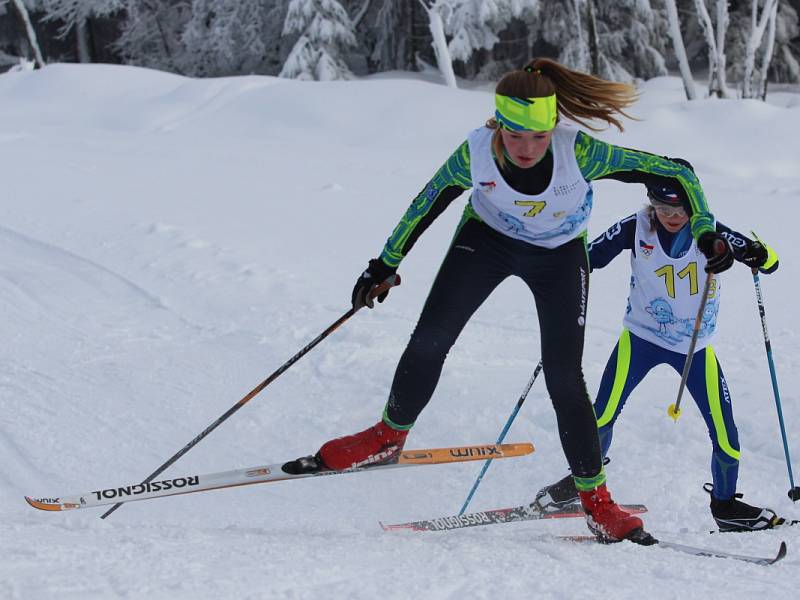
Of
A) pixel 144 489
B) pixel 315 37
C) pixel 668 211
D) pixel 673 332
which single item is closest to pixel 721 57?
pixel 315 37

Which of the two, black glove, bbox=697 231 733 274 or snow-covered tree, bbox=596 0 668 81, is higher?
black glove, bbox=697 231 733 274

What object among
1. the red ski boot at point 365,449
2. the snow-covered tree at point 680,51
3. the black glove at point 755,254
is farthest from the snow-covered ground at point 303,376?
the snow-covered tree at point 680,51

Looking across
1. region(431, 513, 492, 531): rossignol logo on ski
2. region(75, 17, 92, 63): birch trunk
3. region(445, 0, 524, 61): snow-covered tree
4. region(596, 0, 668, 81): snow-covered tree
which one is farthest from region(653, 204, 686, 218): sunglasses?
region(75, 17, 92, 63): birch trunk

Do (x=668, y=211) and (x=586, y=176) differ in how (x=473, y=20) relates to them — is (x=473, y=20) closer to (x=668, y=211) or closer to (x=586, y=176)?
(x=668, y=211)

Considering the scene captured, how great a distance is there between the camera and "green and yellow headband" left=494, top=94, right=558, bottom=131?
321 centimetres

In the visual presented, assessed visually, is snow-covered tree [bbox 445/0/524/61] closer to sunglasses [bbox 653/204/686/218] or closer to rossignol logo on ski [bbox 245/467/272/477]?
sunglasses [bbox 653/204/686/218]

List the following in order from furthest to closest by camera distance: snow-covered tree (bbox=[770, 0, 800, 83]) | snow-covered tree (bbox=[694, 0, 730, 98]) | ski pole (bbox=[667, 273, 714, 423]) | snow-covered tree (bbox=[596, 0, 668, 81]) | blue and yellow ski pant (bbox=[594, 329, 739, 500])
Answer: snow-covered tree (bbox=[770, 0, 800, 83]) < snow-covered tree (bbox=[596, 0, 668, 81]) < snow-covered tree (bbox=[694, 0, 730, 98]) < blue and yellow ski pant (bbox=[594, 329, 739, 500]) < ski pole (bbox=[667, 273, 714, 423])

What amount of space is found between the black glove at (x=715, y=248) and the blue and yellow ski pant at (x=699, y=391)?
0.89m

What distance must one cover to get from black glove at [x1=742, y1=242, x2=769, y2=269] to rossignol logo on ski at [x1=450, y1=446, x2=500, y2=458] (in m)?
1.42

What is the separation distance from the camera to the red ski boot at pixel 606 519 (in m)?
3.58

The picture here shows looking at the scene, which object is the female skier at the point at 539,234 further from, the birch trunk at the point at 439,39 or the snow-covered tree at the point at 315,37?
the snow-covered tree at the point at 315,37

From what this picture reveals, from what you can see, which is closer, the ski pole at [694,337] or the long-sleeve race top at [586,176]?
the long-sleeve race top at [586,176]

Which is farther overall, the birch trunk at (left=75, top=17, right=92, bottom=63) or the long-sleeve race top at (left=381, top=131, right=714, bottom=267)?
the birch trunk at (left=75, top=17, right=92, bottom=63)

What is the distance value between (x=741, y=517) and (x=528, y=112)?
2348 mm
